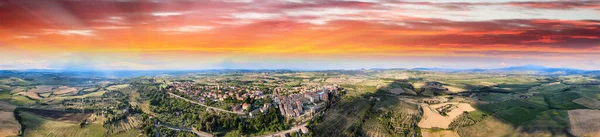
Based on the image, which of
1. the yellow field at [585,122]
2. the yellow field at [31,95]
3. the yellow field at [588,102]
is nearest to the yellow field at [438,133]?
the yellow field at [585,122]

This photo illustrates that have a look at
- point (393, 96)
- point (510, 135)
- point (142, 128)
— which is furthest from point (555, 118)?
point (142, 128)

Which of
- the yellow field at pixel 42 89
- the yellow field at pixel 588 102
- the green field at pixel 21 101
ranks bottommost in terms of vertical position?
the yellow field at pixel 588 102

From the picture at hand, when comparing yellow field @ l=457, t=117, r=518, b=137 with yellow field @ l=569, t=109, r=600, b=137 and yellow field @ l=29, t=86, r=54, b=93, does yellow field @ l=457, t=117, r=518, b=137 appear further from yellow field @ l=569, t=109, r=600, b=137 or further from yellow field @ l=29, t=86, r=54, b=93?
yellow field @ l=29, t=86, r=54, b=93

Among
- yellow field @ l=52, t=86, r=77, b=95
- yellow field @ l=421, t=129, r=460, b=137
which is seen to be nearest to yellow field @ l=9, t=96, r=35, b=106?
yellow field @ l=52, t=86, r=77, b=95

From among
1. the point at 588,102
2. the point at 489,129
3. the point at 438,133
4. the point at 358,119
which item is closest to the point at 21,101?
the point at 358,119

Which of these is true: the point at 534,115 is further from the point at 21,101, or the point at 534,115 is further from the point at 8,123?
the point at 21,101

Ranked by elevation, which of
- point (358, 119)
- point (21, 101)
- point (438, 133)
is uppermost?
point (21, 101)

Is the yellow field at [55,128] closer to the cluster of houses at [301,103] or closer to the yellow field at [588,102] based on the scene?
the cluster of houses at [301,103]

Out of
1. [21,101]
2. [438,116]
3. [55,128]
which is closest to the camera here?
[55,128]

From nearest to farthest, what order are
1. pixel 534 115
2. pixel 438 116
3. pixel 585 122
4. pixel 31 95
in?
1. pixel 585 122
2. pixel 534 115
3. pixel 438 116
4. pixel 31 95

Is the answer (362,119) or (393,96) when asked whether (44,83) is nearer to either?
(362,119)
